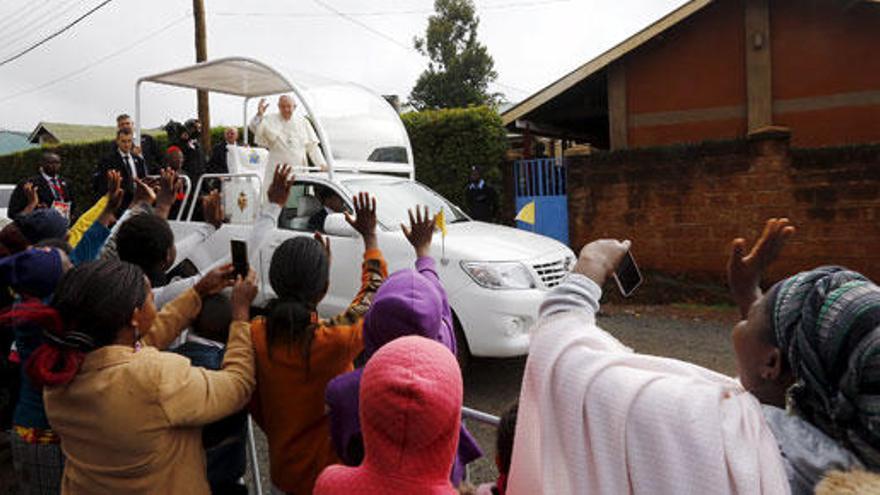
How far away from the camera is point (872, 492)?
108 centimetres

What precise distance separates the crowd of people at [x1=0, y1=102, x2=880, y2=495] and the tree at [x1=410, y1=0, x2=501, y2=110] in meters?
37.4

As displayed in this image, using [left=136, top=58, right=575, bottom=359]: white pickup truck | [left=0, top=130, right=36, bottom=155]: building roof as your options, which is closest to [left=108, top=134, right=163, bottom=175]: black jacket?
[left=136, top=58, right=575, bottom=359]: white pickup truck

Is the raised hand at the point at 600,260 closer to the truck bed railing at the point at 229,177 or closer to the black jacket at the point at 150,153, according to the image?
the truck bed railing at the point at 229,177

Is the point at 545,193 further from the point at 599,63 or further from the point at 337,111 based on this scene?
the point at 337,111

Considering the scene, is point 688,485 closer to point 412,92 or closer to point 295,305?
point 295,305

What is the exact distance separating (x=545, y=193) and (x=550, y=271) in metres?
5.56

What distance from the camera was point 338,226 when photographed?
18.4ft

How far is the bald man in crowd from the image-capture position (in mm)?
7340

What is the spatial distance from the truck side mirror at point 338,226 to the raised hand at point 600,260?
4.20 m

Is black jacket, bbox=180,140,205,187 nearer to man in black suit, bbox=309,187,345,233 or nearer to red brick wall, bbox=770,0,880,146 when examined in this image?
man in black suit, bbox=309,187,345,233

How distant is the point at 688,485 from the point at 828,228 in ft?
27.9

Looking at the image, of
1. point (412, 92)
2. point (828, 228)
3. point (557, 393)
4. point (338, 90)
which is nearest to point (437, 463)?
point (557, 393)

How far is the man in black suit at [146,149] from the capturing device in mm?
7812

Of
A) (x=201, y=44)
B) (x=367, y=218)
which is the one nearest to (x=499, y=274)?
(x=367, y=218)
